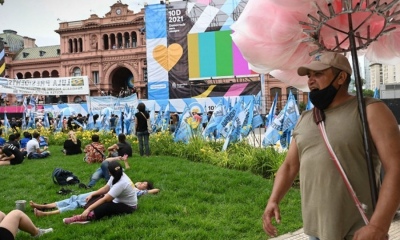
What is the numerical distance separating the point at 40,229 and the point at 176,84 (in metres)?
26.0

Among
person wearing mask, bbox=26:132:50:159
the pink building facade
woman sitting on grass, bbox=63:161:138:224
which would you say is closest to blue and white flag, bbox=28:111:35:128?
person wearing mask, bbox=26:132:50:159

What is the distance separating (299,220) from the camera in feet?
19.1

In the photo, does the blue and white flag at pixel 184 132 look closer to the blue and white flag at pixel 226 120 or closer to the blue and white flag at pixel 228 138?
the blue and white flag at pixel 226 120

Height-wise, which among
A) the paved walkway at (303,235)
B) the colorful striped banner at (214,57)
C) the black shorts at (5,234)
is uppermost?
the colorful striped banner at (214,57)

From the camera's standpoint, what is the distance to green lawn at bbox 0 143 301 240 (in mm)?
5223

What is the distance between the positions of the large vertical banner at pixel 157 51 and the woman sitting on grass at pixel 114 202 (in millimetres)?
25065

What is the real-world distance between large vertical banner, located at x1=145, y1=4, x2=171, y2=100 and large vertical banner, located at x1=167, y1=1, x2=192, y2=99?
1.09 feet

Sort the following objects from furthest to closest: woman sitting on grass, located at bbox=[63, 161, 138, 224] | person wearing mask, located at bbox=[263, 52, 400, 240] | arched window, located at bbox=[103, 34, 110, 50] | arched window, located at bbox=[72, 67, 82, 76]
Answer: arched window, located at bbox=[72, 67, 82, 76], arched window, located at bbox=[103, 34, 110, 50], woman sitting on grass, located at bbox=[63, 161, 138, 224], person wearing mask, located at bbox=[263, 52, 400, 240]

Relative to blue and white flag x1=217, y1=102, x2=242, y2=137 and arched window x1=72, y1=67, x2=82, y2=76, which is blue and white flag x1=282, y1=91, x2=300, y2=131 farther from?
arched window x1=72, y1=67, x2=82, y2=76

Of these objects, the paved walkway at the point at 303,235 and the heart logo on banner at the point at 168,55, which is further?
the heart logo on banner at the point at 168,55

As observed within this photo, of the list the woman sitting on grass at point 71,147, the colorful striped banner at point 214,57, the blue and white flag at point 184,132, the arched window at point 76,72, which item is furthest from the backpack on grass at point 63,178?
the arched window at point 76,72

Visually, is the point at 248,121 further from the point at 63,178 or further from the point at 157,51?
the point at 157,51

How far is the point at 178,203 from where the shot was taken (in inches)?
257

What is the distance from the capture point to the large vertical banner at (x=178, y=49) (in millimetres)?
30391
